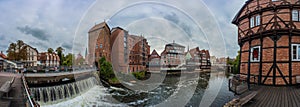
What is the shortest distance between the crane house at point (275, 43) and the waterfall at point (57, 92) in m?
13.1

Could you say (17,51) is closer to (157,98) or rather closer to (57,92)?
(57,92)

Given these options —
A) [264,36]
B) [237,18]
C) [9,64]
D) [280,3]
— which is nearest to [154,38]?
[264,36]

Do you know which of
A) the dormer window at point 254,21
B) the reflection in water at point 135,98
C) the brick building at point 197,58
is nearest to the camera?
the dormer window at point 254,21

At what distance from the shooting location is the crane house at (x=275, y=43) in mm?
7348

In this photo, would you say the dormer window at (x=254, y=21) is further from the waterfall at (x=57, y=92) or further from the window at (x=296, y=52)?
the waterfall at (x=57, y=92)

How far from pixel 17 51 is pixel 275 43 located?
3414 cm

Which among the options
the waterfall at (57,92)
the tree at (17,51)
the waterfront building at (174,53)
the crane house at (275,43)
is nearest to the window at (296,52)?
the crane house at (275,43)

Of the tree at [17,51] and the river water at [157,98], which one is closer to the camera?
the river water at [157,98]

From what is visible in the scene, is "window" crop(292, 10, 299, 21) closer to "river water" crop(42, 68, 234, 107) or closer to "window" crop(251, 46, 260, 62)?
"window" crop(251, 46, 260, 62)

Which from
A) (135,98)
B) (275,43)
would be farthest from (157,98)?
(275,43)

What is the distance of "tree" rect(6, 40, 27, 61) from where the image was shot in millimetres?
21984

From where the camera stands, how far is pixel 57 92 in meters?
10.2

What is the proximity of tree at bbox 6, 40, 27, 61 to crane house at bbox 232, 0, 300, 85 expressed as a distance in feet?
106

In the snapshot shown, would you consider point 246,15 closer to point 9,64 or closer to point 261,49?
point 261,49
